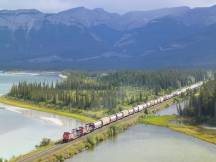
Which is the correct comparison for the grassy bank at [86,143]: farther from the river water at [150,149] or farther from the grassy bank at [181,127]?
the grassy bank at [181,127]

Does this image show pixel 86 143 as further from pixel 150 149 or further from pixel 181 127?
pixel 181 127

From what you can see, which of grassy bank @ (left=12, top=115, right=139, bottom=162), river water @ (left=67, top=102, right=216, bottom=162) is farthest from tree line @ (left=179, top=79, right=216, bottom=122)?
river water @ (left=67, top=102, right=216, bottom=162)

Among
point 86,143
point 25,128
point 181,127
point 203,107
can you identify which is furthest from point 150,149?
point 203,107

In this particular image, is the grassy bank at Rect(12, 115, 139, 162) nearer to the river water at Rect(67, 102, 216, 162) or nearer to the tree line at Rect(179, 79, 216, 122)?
the river water at Rect(67, 102, 216, 162)

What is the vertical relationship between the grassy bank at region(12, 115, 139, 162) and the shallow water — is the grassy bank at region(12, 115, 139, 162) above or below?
above

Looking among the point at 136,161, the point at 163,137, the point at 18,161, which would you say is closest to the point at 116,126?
the point at 163,137

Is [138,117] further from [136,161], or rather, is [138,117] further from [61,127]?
[136,161]
